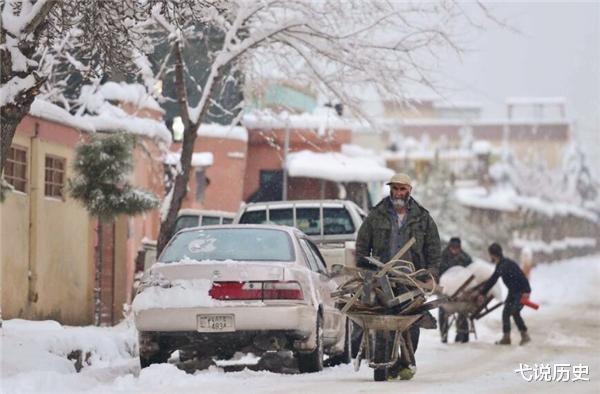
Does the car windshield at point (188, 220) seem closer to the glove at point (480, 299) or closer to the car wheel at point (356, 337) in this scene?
the glove at point (480, 299)

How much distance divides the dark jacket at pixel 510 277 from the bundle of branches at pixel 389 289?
8.51 m

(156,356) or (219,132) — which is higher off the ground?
(219,132)

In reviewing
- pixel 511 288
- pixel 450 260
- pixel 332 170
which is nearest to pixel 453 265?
pixel 450 260

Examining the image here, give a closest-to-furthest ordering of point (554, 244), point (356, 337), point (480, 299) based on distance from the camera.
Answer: point (356, 337) → point (480, 299) → point (554, 244)

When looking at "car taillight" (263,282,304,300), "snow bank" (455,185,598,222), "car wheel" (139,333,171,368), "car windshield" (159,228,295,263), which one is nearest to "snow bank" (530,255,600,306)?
"snow bank" (455,185,598,222)

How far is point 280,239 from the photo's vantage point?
46.7ft

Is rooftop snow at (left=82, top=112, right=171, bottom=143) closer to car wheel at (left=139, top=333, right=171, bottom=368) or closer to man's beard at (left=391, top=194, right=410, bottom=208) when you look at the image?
car wheel at (left=139, top=333, right=171, bottom=368)

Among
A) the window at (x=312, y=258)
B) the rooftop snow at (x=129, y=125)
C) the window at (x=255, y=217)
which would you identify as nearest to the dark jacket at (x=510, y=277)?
the window at (x=255, y=217)

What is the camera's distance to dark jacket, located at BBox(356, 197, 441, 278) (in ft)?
41.8

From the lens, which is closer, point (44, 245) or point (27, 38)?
point (27, 38)

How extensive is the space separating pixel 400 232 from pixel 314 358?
6.24ft

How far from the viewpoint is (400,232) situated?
12766 mm

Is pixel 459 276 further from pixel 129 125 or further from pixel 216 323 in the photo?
pixel 216 323

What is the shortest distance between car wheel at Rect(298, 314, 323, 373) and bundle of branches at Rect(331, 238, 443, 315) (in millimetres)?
1555
